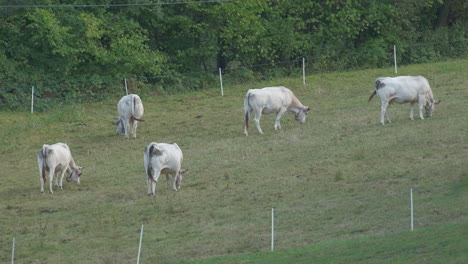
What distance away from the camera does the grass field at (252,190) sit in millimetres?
19552

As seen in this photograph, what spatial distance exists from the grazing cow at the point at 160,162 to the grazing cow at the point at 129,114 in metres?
8.47

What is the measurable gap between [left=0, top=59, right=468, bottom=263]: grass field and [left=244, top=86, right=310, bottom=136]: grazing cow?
46 centimetres

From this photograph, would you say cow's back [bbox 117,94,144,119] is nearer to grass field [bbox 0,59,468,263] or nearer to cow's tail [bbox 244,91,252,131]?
grass field [bbox 0,59,468,263]

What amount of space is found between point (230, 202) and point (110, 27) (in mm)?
23204

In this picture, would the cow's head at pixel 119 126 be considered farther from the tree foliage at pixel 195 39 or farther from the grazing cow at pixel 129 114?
the tree foliage at pixel 195 39

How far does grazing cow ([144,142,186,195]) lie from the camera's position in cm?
2484

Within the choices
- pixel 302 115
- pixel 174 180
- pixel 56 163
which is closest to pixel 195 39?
pixel 302 115

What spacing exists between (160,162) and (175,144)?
1419 millimetres

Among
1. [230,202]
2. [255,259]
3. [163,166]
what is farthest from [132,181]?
[255,259]

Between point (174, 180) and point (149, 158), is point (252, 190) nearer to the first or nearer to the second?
point (174, 180)

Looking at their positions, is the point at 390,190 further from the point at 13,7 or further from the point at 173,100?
the point at 13,7

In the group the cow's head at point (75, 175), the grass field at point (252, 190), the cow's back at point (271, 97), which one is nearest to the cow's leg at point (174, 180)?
the grass field at point (252, 190)

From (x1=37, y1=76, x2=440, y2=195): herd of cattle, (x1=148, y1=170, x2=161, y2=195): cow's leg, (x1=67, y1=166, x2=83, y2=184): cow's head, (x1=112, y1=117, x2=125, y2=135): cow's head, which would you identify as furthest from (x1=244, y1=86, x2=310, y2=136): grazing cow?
(x1=148, y1=170, x2=161, y2=195): cow's leg

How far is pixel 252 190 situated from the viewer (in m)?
24.9
